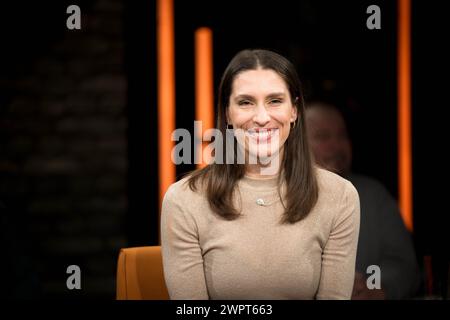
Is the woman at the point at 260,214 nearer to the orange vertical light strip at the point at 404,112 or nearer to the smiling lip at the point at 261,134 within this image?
the smiling lip at the point at 261,134

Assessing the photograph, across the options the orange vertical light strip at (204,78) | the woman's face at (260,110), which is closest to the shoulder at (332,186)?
the woman's face at (260,110)

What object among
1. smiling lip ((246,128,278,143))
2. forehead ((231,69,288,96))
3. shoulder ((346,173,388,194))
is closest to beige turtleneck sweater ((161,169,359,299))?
smiling lip ((246,128,278,143))

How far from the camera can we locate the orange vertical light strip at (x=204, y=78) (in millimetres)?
2714

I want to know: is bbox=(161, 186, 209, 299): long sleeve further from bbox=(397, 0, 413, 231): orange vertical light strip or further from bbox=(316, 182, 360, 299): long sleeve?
bbox=(397, 0, 413, 231): orange vertical light strip

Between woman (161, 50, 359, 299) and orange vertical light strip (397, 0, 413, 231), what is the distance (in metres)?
1.23

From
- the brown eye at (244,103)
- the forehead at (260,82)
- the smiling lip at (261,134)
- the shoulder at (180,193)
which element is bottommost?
the shoulder at (180,193)

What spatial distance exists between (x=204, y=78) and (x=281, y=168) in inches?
49.2

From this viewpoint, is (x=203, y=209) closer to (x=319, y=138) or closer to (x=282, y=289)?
(x=282, y=289)

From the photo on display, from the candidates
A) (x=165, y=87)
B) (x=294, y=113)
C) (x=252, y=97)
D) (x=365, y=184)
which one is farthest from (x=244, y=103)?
(x=165, y=87)

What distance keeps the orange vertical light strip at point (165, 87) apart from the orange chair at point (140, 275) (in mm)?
1139

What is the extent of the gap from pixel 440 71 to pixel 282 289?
1.69m

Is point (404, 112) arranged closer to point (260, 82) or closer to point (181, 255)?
point (260, 82)

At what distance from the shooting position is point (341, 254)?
152cm
